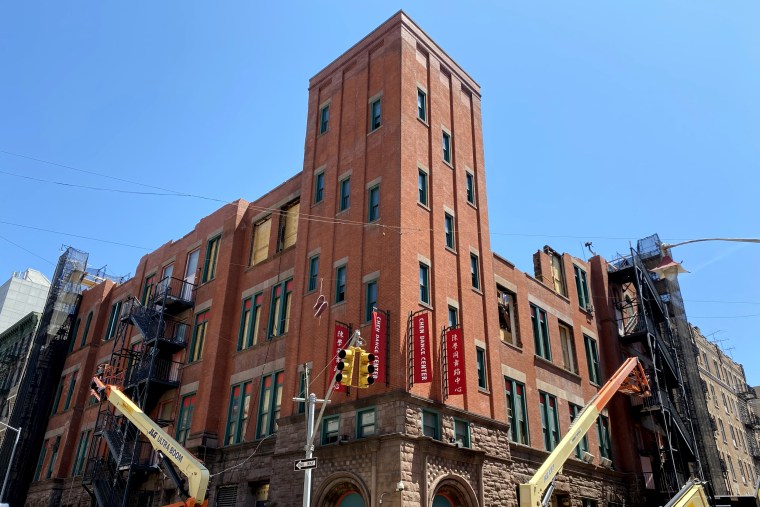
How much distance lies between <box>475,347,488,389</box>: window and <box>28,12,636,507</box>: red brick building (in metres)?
0.07

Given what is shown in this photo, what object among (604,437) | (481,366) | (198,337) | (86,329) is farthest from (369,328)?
(86,329)

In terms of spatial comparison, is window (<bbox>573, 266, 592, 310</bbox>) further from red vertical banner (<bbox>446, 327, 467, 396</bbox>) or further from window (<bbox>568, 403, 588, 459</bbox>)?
red vertical banner (<bbox>446, 327, 467, 396</bbox>)

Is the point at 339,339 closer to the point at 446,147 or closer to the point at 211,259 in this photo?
the point at 446,147

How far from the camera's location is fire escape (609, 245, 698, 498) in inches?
1423

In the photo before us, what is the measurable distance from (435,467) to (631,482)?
715 inches

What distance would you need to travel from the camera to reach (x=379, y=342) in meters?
22.7

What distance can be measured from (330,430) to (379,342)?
4.22 m

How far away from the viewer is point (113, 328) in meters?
44.5

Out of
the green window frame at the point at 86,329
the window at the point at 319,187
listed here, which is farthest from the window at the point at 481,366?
the green window frame at the point at 86,329

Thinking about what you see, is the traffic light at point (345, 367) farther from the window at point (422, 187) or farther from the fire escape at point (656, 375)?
the fire escape at point (656, 375)

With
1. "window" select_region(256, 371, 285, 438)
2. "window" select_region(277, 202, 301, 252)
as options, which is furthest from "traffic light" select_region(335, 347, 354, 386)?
"window" select_region(277, 202, 301, 252)

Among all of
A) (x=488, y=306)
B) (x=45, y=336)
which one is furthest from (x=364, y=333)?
(x=45, y=336)

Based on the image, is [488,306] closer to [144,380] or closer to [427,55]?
[427,55]

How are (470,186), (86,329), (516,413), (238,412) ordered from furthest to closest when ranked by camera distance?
(86,329)
(470,186)
(238,412)
(516,413)
